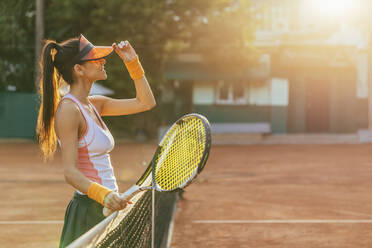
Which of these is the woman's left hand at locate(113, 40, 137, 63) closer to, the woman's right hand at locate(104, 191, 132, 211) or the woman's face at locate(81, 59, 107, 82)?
the woman's face at locate(81, 59, 107, 82)

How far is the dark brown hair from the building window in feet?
84.3

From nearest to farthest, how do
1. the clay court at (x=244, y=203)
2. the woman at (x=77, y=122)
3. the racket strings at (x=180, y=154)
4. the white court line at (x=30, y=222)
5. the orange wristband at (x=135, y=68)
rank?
the woman at (x=77, y=122)
the racket strings at (x=180, y=154)
the orange wristband at (x=135, y=68)
the clay court at (x=244, y=203)
the white court line at (x=30, y=222)

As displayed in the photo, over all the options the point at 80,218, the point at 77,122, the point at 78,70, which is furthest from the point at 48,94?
the point at 80,218

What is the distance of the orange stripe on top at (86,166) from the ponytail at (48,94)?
20cm

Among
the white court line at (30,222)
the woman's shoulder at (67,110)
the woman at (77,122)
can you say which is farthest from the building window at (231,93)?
the woman's shoulder at (67,110)

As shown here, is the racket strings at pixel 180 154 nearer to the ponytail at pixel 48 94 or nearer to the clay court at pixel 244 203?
the ponytail at pixel 48 94

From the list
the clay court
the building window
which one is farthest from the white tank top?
the building window

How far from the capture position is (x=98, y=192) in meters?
2.66

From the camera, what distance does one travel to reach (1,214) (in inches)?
325

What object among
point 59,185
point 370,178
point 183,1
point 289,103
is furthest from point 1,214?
point 289,103

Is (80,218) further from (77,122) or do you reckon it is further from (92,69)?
(92,69)

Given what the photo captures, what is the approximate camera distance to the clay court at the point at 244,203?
22.5 ft

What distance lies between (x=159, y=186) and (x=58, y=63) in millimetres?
795

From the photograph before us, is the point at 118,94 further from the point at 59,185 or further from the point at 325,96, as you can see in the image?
the point at 59,185
